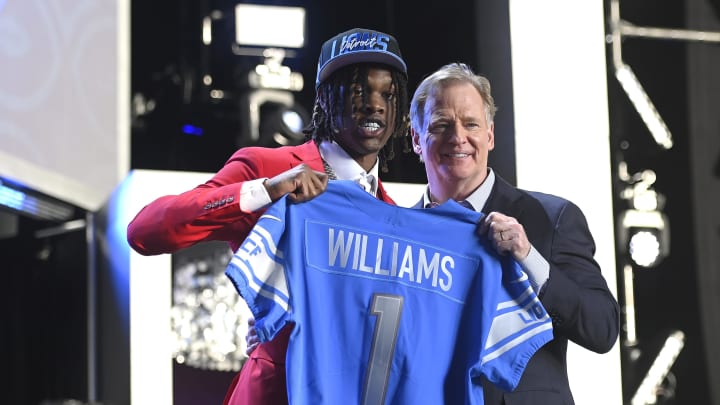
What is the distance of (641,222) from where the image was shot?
458 cm

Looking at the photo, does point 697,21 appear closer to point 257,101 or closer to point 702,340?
point 702,340

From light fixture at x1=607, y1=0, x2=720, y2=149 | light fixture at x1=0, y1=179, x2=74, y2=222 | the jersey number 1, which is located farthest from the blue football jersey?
light fixture at x1=607, y1=0, x2=720, y2=149

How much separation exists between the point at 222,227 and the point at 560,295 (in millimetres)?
648

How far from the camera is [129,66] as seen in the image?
14.4 ft

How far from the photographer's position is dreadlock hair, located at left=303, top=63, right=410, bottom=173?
7.46 feet

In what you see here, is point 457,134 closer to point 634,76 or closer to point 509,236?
point 509,236

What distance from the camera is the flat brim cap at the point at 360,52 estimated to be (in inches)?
89.3

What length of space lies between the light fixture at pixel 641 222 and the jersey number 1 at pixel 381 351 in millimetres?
2530

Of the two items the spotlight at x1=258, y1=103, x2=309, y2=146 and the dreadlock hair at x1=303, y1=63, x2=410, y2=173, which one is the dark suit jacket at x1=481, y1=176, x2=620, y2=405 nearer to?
the dreadlock hair at x1=303, y1=63, x2=410, y2=173

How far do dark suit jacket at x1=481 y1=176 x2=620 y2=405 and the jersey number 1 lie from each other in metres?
0.22

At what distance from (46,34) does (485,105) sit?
2.13 metres

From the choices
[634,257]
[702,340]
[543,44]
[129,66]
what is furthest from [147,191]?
[702,340]

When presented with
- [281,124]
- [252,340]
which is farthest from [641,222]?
[252,340]

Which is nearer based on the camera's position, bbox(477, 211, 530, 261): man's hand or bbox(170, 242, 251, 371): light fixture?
bbox(477, 211, 530, 261): man's hand
